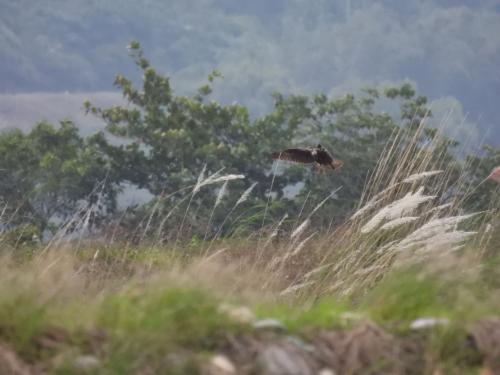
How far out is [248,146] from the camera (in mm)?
16672

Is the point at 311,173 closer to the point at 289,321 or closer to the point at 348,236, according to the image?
the point at 348,236

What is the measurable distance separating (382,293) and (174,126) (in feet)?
44.9

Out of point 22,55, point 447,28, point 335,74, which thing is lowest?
point 22,55

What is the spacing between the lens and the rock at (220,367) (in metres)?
2.30

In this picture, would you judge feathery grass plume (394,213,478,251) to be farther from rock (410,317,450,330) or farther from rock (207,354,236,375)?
rock (207,354,236,375)

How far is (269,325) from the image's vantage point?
2650 millimetres

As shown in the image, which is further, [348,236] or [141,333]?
[348,236]

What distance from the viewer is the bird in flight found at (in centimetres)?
594

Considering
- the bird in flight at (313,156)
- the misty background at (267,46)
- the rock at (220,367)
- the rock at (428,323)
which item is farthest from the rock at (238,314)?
the misty background at (267,46)

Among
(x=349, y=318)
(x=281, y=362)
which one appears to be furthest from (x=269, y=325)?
(x=349, y=318)

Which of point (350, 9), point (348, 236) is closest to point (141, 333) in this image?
point (348, 236)

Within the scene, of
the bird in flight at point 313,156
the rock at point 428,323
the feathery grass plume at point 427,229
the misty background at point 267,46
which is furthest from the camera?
the misty background at point 267,46

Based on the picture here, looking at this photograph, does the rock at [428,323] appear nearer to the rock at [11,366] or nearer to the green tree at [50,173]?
the rock at [11,366]

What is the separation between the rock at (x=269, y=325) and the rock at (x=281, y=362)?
16 centimetres
